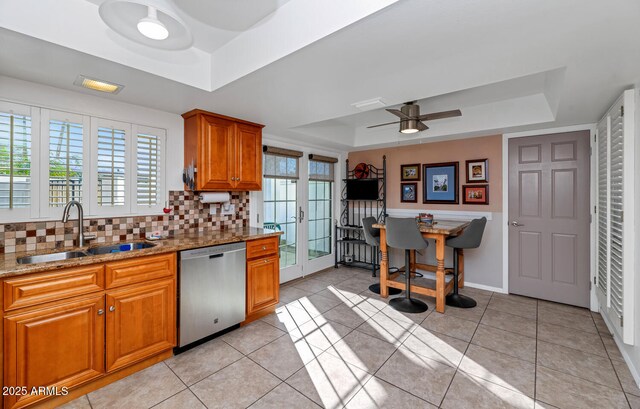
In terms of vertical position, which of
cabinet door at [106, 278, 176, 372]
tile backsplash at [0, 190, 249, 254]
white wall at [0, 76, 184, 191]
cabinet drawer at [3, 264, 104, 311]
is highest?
white wall at [0, 76, 184, 191]

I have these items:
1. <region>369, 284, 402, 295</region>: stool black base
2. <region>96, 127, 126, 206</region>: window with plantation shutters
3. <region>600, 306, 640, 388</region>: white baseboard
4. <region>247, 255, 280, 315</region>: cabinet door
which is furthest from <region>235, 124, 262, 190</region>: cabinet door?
<region>600, 306, 640, 388</region>: white baseboard

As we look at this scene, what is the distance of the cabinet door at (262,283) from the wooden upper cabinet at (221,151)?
35.4 inches

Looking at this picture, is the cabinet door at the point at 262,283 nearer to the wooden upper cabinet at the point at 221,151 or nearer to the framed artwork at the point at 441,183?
the wooden upper cabinet at the point at 221,151

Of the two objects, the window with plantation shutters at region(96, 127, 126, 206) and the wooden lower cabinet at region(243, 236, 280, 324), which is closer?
the window with plantation shutters at region(96, 127, 126, 206)

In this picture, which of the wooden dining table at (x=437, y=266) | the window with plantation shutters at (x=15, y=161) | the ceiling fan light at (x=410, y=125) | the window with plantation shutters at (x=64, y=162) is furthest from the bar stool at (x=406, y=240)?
the window with plantation shutters at (x=15, y=161)

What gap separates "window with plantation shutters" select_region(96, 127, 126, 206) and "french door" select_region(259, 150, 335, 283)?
5.42ft

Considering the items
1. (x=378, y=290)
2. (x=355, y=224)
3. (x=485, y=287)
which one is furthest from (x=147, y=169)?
(x=485, y=287)

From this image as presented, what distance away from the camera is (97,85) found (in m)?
2.21

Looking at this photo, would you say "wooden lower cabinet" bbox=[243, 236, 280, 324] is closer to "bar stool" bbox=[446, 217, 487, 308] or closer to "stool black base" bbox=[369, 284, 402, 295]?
"stool black base" bbox=[369, 284, 402, 295]

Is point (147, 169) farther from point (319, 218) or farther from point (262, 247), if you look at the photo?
point (319, 218)

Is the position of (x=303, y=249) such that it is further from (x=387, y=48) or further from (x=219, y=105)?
(x=387, y=48)

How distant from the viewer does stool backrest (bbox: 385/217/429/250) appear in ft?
10.4

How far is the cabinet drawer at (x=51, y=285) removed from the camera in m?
1.63

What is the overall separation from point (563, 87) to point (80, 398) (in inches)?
162
